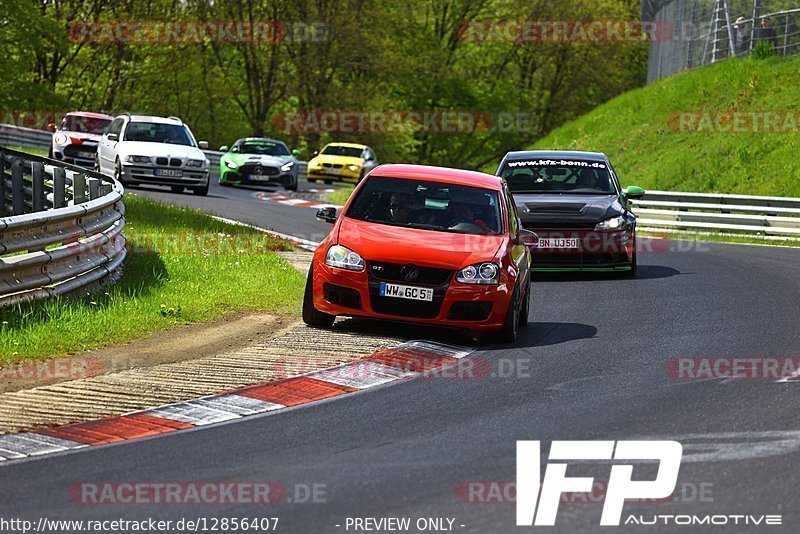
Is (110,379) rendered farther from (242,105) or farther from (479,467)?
(242,105)

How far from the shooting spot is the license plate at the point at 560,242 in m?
17.4

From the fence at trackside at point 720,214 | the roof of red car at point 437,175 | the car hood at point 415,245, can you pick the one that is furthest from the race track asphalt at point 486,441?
the fence at trackside at point 720,214

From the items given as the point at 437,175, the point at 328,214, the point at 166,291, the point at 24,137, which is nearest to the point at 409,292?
the point at 328,214

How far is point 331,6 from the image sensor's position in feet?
208

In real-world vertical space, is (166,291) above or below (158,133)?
below

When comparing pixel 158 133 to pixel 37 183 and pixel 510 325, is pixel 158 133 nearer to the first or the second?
pixel 37 183

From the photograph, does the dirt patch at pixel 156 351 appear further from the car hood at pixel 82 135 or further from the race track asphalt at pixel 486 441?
the car hood at pixel 82 135

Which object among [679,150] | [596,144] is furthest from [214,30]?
[679,150]

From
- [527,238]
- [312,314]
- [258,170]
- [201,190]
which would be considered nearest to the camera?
[312,314]

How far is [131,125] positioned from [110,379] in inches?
835

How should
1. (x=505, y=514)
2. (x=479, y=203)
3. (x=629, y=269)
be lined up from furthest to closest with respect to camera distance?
(x=629, y=269) → (x=479, y=203) → (x=505, y=514)

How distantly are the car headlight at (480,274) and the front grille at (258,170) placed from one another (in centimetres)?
2627

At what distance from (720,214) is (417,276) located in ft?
64.7

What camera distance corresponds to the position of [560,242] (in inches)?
687
